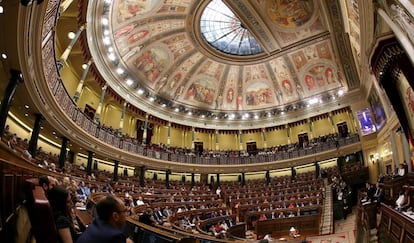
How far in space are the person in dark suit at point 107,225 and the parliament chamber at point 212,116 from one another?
417 millimetres

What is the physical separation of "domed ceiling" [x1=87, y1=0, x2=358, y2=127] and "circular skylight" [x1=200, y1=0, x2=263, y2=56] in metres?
0.09

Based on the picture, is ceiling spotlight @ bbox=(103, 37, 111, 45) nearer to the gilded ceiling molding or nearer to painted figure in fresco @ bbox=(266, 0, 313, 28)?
painted figure in fresco @ bbox=(266, 0, 313, 28)

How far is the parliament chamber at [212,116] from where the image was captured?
6.34 m

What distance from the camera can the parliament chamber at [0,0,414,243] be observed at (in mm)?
6340

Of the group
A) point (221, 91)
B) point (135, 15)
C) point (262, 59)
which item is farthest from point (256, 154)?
point (135, 15)

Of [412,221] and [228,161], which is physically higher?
[228,161]

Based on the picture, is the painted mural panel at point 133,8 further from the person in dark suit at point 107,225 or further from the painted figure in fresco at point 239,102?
the person in dark suit at point 107,225

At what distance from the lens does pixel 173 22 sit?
19828mm

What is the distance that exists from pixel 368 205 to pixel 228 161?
17116mm

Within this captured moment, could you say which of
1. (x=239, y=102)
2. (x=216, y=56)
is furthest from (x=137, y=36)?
(x=239, y=102)

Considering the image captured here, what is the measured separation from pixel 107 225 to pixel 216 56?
23244 millimetres

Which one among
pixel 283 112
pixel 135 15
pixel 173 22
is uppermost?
pixel 173 22

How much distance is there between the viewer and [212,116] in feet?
85.6

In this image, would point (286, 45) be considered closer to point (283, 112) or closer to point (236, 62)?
point (236, 62)
